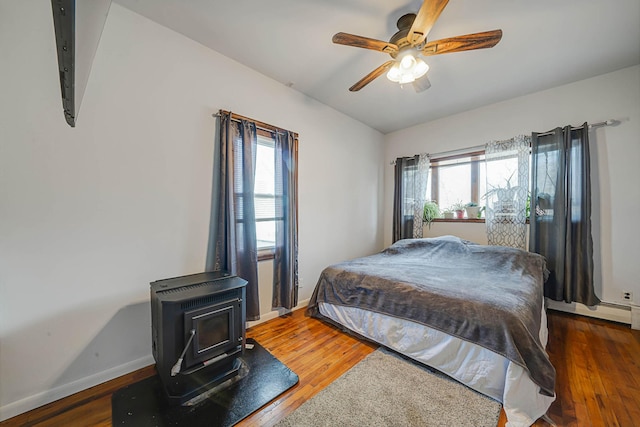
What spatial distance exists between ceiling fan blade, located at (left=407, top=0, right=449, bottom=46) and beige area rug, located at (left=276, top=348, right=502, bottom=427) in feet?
7.94

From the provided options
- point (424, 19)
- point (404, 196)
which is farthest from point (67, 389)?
point (404, 196)

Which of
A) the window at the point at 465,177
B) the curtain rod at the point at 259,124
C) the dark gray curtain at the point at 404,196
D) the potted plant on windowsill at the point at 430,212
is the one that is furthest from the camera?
the dark gray curtain at the point at 404,196

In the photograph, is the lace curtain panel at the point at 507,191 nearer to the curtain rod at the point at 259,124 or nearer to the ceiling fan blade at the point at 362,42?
the ceiling fan blade at the point at 362,42

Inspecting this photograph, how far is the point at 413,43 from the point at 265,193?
1.91m

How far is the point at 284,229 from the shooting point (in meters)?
2.73

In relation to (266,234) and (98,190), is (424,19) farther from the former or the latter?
(98,190)

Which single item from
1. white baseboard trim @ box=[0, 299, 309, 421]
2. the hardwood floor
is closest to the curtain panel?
the hardwood floor

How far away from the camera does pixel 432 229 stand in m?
3.88

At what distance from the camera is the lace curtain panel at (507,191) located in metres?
3.04

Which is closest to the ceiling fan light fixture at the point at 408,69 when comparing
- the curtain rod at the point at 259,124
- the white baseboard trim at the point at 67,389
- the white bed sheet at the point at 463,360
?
the curtain rod at the point at 259,124

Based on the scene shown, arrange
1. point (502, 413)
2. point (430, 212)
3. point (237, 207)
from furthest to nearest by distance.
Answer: point (430, 212)
point (237, 207)
point (502, 413)

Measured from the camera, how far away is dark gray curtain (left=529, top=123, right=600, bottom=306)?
264 cm

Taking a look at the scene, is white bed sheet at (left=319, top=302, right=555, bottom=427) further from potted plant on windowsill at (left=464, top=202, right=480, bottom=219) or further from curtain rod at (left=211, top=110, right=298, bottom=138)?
curtain rod at (left=211, top=110, right=298, bottom=138)

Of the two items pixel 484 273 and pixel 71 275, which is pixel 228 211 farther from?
pixel 484 273
